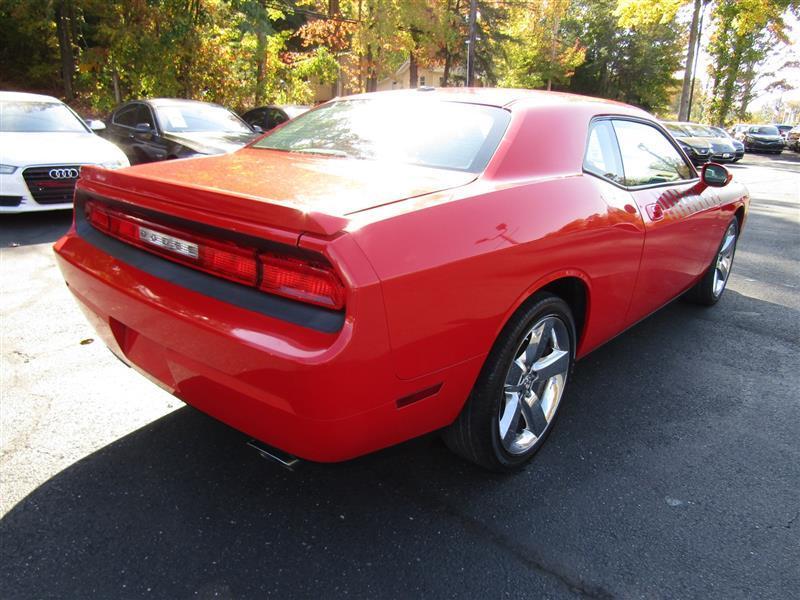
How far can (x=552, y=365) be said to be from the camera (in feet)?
8.39

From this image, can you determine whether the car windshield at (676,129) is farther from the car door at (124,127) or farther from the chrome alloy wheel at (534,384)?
the chrome alloy wheel at (534,384)

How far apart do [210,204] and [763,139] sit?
115 feet

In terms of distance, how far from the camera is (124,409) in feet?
9.42

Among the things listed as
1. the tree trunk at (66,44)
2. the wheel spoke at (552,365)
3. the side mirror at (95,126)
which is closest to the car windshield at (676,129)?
the side mirror at (95,126)

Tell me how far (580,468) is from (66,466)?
2.15 metres

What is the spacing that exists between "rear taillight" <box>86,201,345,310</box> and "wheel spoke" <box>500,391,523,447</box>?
3.34ft

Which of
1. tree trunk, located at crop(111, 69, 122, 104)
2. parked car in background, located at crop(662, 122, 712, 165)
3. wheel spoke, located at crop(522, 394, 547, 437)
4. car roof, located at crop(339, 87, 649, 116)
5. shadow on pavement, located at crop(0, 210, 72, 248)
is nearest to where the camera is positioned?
wheel spoke, located at crop(522, 394, 547, 437)

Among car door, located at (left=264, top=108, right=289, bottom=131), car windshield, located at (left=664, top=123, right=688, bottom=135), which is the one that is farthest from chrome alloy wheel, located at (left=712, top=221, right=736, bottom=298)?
car windshield, located at (left=664, top=123, right=688, bottom=135)

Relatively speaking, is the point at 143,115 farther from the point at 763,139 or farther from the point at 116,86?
the point at 763,139

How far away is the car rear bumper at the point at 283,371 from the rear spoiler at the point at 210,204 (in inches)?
9.6

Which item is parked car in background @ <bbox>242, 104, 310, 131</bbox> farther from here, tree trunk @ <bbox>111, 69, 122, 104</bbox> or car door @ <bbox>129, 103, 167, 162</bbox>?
tree trunk @ <bbox>111, 69, 122, 104</bbox>

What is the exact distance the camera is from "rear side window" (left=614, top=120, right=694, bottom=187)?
3139mm

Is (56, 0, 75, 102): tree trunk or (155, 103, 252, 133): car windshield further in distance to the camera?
(56, 0, 75, 102): tree trunk

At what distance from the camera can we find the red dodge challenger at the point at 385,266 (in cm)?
171
